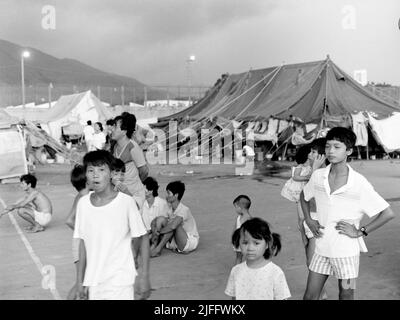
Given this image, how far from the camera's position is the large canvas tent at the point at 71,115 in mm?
22891

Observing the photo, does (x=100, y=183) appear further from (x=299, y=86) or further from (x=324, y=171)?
(x=299, y=86)

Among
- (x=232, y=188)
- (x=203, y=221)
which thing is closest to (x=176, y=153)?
(x=232, y=188)

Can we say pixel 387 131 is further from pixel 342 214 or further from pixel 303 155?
pixel 342 214

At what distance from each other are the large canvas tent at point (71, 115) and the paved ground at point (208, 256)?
11.2 meters

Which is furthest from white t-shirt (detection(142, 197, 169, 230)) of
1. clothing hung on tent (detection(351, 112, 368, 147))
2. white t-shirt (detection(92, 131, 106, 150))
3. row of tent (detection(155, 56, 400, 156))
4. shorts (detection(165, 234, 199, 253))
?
clothing hung on tent (detection(351, 112, 368, 147))

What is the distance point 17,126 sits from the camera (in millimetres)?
14188

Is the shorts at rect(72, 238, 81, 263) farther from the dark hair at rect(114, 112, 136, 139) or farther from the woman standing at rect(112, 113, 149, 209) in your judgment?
the dark hair at rect(114, 112, 136, 139)

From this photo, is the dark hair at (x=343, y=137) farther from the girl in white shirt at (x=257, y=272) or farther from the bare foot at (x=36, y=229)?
the bare foot at (x=36, y=229)

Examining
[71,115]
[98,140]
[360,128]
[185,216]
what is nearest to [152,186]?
[185,216]

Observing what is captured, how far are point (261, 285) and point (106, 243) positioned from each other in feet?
3.09

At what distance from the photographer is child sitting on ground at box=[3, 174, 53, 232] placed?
795cm

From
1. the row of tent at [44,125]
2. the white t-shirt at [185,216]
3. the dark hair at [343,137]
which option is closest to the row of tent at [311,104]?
the row of tent at [44,125]
